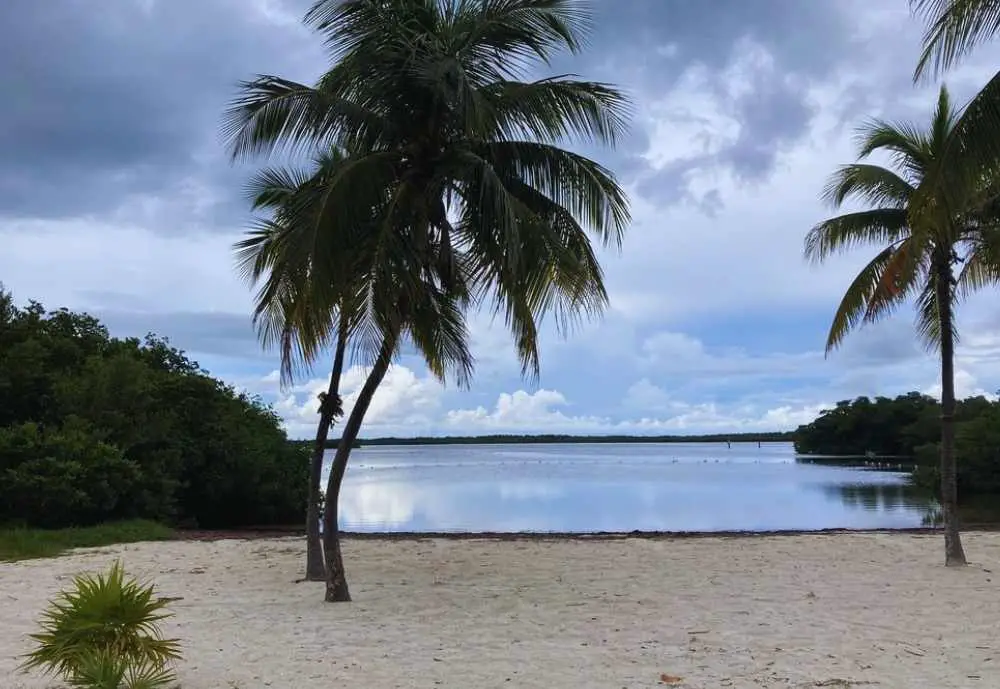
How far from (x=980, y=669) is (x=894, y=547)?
27.7 ft

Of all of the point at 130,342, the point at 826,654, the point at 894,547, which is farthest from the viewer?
the point at 130,342

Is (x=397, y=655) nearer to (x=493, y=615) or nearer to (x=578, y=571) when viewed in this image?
(x=493, y=615)

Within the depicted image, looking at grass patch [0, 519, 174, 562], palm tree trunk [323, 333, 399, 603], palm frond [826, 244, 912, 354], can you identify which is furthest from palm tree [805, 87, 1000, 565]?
grass patch [0, 519, 174, 562]

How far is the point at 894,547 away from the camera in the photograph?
46.9 feet

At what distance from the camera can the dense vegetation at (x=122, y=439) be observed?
55.5 feet

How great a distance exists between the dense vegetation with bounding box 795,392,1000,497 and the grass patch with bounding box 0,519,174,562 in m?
31.0

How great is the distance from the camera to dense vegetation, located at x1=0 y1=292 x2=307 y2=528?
16.9 m

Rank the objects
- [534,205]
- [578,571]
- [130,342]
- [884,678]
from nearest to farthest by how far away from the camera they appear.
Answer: [884,678], [534,205], [578,571], [130,342]

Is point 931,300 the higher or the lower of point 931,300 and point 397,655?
the higher

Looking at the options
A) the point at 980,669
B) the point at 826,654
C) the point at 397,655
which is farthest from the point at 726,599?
the point at 397,655

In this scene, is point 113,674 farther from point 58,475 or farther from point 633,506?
point 633,506

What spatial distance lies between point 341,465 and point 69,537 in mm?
8578

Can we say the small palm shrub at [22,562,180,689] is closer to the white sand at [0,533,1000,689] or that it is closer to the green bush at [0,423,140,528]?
the white sand at [0,533,1000,689]

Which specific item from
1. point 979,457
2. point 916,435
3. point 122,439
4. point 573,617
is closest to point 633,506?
point 979,457
